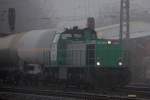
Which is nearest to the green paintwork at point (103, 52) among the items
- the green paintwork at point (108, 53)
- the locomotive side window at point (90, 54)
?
the green paintwork at point (108, 53)

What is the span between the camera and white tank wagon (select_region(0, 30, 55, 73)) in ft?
66.6

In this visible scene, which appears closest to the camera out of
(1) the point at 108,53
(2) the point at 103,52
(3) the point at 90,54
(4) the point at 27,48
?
(3) the point at 90,54

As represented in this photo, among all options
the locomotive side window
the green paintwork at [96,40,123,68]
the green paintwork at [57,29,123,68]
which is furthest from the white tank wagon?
the green paintwork at [96,40,123,68]

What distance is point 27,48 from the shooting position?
21625 millimetres

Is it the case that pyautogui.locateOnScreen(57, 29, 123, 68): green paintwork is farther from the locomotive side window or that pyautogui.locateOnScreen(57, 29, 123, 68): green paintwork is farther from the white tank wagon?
the white tank wagon

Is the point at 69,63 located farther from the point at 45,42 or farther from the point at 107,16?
the point at 107,16

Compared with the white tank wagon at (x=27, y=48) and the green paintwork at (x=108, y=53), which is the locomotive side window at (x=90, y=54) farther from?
the white tank wagon at (x=27, y=48)

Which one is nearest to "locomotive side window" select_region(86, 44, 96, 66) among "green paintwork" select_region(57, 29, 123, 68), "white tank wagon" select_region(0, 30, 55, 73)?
"green paintwork" select_region(57, 29, 123, 68)

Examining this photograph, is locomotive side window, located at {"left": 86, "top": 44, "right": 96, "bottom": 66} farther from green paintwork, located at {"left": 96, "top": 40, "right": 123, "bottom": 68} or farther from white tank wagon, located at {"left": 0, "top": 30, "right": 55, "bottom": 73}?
white tank wagon, located at {"left": 0, "top": 30, "right": 55, "bottom": 73}

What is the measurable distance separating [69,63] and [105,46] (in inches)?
77.2

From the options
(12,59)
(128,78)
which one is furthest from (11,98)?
(12,59)

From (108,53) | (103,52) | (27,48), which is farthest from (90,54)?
(27,48)

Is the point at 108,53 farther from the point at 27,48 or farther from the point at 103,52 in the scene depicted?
the point at 27,48

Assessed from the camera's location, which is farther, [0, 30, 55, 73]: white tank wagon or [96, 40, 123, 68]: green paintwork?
[0, 30, 55, 73]: white tank wagon
